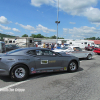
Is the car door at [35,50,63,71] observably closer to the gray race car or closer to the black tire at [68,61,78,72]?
the gray race car

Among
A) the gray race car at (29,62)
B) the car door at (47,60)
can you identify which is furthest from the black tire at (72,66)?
the car door at (47,60)

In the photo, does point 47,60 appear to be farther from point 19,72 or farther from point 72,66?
point 72,66

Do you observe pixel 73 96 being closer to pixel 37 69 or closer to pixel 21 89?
pixel 21 89

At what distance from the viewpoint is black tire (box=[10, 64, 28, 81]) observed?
4473 millimetres

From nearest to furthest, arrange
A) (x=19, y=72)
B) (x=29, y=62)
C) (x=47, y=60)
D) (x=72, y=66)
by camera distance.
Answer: (x=19, y=72)
(x=29, y=62)
(x=47, y=60)
(x=72, y=66)

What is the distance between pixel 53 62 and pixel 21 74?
1687 millimetres

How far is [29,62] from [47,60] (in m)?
0.94

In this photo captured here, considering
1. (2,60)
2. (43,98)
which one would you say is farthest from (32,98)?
(2,60)

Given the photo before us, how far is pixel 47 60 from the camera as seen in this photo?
17.3 feet

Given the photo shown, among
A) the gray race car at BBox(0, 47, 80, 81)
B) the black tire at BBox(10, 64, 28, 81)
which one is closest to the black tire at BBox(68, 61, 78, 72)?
the gray race car at BBox(0, 47, 80, 81)

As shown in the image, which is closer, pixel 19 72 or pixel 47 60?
pixel 19 72

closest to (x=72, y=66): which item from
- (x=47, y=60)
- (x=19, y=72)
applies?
(x=47, y=60)

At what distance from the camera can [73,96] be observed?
332cm

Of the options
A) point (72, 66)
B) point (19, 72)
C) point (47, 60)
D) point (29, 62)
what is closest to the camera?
point (19, 72)
